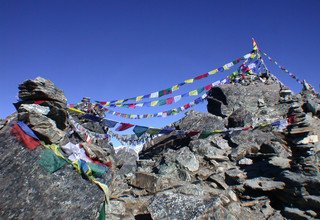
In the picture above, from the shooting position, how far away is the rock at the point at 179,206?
944 cm

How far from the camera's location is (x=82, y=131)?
15.7m

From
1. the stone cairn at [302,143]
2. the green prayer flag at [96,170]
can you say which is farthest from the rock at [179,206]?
the stone cairn at [302,143]

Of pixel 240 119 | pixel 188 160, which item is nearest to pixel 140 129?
pixel 188 160

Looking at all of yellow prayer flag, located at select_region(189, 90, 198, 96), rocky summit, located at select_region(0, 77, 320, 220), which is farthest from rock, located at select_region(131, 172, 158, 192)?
yellow prayer flag, located at select_region(189, 90, 198, 96)

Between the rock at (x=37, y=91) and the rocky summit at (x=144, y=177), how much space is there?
0.04 metres

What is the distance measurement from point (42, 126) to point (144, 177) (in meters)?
5.28

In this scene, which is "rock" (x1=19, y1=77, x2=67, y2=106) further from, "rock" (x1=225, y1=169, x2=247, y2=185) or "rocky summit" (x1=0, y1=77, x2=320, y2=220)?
"rock" (x1=225, y1=169, x2=247, y2=185)

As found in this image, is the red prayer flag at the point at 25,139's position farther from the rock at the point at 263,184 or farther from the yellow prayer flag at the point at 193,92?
the yellow prayer flag at the point at 193,92

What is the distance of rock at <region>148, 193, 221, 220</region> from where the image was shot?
372 inches

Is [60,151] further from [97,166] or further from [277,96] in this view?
[277,96]

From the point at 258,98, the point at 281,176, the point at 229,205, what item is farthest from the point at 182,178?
the point at 258,98

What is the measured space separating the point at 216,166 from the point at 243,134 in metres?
4.53

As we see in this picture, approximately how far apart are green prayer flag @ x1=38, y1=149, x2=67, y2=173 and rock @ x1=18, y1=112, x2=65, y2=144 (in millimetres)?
730

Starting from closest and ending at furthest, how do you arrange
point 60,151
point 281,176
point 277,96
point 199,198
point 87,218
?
point 87,218
point 199,198
point 60,151
point 281,176
point 277,96
